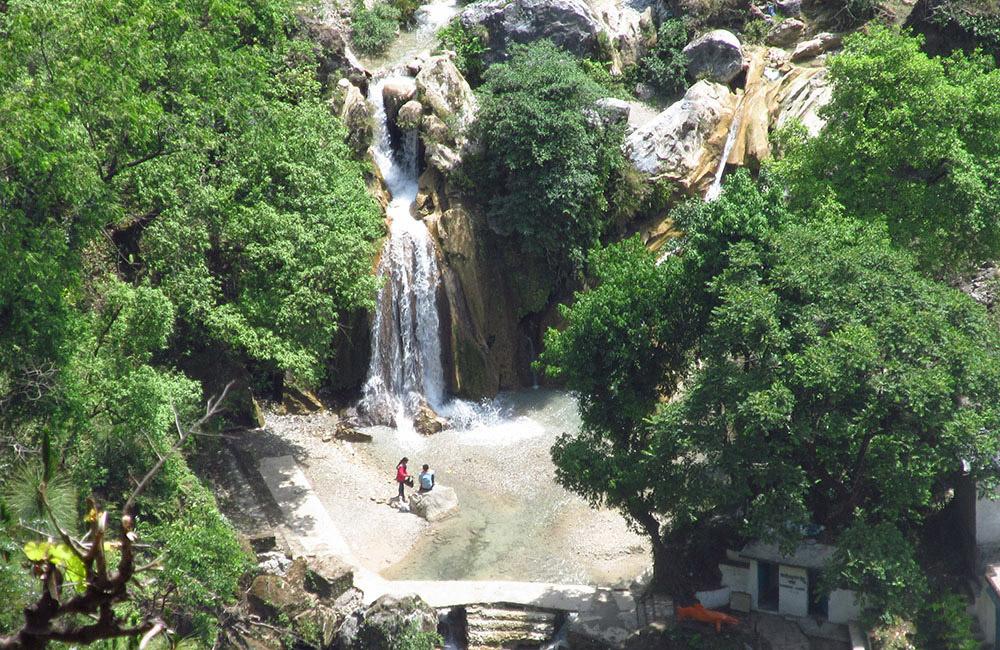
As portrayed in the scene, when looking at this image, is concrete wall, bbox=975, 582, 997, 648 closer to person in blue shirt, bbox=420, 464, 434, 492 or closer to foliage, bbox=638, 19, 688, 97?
person in blue shirt, bbox=420, 464, 434, 492

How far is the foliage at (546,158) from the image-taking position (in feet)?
106

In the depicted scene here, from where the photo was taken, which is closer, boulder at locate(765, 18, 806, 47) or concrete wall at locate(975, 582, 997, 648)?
concrete wall at locate(975, 582, 997, 648)

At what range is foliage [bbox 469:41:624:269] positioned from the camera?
32375 millimetres

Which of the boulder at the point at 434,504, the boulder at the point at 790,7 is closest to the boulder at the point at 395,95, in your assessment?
the boulder at the point at 434,504

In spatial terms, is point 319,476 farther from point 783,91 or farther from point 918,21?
point 918,21

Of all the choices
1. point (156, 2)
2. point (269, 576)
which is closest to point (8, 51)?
point (156, 2)

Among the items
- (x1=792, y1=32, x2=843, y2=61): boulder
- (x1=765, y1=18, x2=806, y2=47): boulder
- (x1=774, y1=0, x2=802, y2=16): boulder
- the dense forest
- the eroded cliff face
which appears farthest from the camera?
(x1=774, y1=0, x2=802, y2=16): boulder

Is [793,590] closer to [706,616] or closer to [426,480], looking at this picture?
[706,616]

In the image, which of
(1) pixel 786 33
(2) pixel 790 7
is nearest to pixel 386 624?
(1) pixel 786 33

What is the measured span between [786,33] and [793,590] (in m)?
24.3

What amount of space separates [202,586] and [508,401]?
571 inches

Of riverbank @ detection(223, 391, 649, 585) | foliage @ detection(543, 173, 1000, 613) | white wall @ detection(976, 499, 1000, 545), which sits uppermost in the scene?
foliage @ detection(543, 173, 1000, 613)

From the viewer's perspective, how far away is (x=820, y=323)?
2044 cm

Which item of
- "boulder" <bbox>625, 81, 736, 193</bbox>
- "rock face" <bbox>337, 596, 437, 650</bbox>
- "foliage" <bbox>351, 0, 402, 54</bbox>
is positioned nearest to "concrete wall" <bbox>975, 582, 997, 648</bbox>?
"rock face" <bbox>337, 596, 437, 650</bbox>
